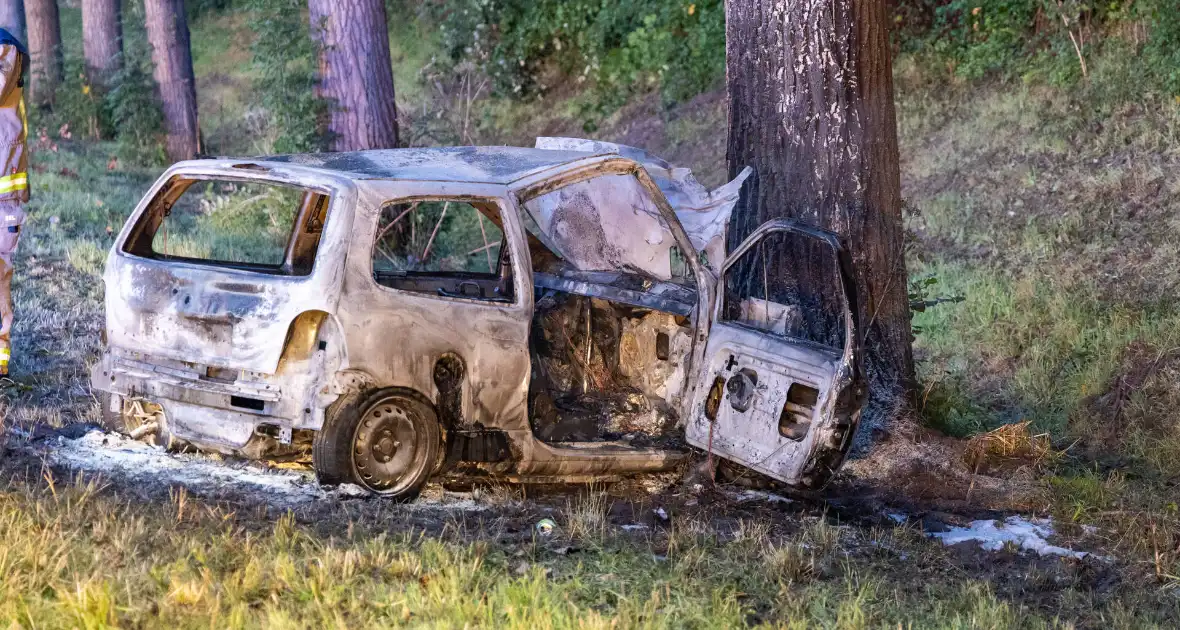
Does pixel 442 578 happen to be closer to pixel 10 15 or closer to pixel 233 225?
pixel 233 225

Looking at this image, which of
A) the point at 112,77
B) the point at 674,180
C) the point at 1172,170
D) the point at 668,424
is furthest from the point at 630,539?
the point at 112,77

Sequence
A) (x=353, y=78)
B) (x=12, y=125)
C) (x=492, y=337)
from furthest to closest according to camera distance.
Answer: (x=353, y=78) → (x=12, y=125) → (x=492, y=337)

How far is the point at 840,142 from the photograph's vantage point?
7.10 m

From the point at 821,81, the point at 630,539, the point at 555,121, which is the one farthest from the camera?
the point at 555,121

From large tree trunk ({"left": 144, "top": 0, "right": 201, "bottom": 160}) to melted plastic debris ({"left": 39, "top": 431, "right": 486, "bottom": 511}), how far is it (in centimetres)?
1318

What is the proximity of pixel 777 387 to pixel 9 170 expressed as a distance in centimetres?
473

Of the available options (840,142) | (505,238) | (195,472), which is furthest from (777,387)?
(195,472)

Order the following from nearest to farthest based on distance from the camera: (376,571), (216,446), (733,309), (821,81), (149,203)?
(376,571) < (216,446) < (149,203) < (733,309) < (821,81)

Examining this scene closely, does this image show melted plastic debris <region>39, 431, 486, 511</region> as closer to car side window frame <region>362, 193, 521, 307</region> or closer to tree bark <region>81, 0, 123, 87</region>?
car side window frame <region>362, 193, 521, 307</region>

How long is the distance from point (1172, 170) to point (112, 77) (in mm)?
14694

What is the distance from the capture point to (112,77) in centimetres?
1911

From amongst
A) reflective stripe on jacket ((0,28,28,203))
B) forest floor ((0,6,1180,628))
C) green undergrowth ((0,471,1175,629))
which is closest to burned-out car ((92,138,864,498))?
forest floor ((0,6,1180,628))

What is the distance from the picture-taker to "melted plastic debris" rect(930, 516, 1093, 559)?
5770mm

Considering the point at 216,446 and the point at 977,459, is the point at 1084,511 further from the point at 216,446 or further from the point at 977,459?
the point at 216,446
